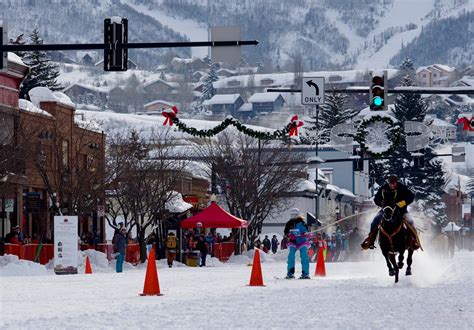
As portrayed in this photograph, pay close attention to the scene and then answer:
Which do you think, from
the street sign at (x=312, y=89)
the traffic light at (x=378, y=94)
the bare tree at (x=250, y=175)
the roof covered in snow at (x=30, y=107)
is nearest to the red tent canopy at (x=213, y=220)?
the roof covered in snow at (x=30, y=107)

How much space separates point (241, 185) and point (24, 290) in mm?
46363

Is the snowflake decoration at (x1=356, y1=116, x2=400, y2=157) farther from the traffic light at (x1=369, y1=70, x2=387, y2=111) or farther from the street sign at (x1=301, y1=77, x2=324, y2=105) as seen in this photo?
the traffic light at (x1=369, y1=70, x2=387, y2=111)

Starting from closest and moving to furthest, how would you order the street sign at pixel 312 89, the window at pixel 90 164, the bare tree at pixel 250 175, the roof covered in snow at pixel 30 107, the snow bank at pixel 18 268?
the snow bank at pixel 18 268 < the street sign at pixel 312 89 < the window at pixel 90 164 < the roof covered in snow at pixel 30 107 < the bare tree at pixel 250 175

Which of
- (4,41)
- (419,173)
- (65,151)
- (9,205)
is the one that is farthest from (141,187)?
(419,173)

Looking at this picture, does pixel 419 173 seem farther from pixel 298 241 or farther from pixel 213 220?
pixel 298 241

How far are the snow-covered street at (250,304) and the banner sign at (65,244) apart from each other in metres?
9.40

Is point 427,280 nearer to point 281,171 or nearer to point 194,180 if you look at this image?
point 281,171

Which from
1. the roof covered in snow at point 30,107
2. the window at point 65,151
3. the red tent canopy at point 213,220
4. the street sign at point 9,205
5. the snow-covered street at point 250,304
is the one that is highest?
the roof covered in snow at point 30,107

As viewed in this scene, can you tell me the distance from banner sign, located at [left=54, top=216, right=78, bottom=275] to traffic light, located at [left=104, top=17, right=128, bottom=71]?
43.3 ft

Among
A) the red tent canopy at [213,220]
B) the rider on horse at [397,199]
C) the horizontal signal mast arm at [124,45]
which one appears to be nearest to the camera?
the rider on horse at [397,199]

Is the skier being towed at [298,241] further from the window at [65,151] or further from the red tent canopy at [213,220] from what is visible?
the window at [65,151]

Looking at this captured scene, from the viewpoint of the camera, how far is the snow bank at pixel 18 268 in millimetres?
38375

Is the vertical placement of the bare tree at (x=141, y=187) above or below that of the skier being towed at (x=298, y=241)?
above

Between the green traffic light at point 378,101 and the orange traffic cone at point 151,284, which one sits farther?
the green traffic light at point 378,101
